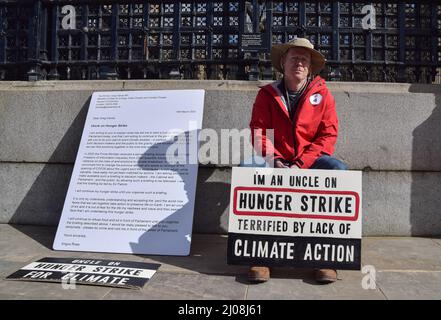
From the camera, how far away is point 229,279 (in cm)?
302

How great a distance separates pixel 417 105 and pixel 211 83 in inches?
98.8

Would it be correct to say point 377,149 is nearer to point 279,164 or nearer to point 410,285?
point 279,164

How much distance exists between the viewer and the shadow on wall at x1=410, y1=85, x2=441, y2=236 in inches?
173

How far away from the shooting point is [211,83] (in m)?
4.66

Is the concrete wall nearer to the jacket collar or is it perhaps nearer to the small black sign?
the jacket collar

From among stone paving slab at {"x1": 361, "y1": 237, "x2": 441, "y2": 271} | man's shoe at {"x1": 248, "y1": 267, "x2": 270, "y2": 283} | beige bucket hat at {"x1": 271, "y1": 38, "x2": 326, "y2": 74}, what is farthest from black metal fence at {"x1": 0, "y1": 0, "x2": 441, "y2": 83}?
man's shoe at {"x1": 248, "y1": 267, "x2": 270, "y2": 283}

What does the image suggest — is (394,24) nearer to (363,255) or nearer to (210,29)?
(210,29)

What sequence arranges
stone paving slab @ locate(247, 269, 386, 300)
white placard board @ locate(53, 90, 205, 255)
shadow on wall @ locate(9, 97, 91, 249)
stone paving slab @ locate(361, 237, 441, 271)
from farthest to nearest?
shadow on wall @ locate(9, 97, 91, 249), white placard board @ locate(53, 90, 205, 255), stone paving slab @ locate(361, 237, 441, 271), stone paving slab @ locate(247, 269, 386, 300)

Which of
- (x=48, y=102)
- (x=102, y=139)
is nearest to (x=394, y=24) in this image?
(x=102, y=139)

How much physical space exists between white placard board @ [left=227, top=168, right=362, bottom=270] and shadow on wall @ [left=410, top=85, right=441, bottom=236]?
179cm

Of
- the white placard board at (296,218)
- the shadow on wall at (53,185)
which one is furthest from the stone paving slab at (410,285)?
the shadow on wall at (53,185)

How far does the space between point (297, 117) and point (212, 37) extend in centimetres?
233

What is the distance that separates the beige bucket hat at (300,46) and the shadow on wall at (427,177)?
1.58 metres

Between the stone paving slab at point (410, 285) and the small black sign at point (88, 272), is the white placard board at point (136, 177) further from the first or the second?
the stone paving slab at point (410, 285)
